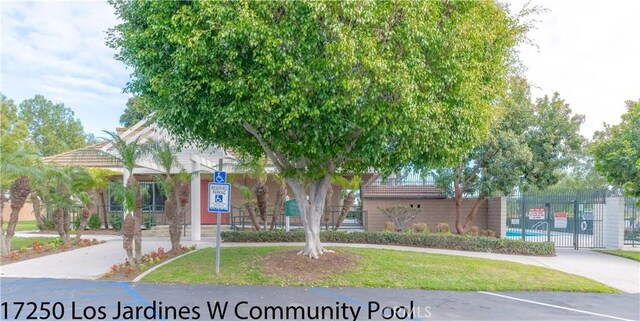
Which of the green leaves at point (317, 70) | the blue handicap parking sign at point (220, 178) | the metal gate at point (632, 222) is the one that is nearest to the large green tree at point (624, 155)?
the metal gate at point (632, 222)

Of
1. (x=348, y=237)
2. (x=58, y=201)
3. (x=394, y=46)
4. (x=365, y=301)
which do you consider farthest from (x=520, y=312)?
(x=58, y=201)

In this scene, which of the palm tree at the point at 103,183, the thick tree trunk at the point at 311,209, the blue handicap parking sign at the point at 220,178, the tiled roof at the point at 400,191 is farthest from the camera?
the tiled roof at the point at 400,191

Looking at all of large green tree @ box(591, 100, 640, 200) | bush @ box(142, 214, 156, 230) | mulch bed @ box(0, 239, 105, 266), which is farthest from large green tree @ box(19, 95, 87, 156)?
large green tree @ box(591, 100, 640, 200)

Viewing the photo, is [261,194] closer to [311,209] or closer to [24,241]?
[311,209]

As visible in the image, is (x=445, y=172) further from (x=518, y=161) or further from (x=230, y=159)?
(x=230, y=159)

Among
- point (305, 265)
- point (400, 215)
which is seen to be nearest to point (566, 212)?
point (400, 215)

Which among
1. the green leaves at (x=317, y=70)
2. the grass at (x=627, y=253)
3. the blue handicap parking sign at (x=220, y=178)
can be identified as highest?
the green leaves at (x=317, y=70)

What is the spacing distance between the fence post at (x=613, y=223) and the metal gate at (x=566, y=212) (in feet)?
0.55

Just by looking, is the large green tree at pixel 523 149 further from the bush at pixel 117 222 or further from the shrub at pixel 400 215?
the bush at pixel 117 222

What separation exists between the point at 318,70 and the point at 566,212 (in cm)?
1411

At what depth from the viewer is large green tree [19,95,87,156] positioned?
40.5 meters

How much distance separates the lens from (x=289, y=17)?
8.32 m

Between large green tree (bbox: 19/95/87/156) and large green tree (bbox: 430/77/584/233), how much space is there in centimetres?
3683

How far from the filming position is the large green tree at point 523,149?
1675 cm
